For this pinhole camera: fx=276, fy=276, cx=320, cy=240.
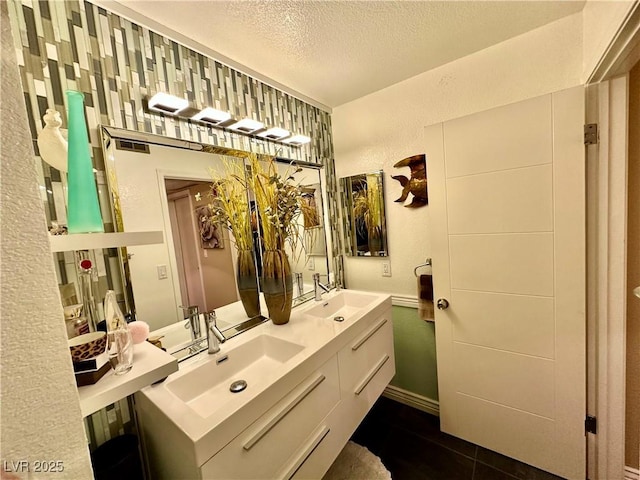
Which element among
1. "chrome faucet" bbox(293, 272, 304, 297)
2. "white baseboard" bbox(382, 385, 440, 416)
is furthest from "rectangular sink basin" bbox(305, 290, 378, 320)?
"white baseboard" bbox(382, 385, 440, 416)

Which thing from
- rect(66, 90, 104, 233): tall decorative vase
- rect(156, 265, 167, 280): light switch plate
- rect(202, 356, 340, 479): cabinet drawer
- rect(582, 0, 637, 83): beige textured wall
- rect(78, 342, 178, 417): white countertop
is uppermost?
rect(582, 0, 637, 83): beige textured wall

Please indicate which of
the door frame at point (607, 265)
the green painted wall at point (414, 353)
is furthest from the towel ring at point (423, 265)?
the door frame at point (607, 265)

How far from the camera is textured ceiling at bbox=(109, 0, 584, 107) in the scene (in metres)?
1.20

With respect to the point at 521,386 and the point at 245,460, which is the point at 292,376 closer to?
the point at 245,460

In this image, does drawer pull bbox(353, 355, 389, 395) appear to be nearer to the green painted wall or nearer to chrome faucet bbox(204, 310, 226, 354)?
the green painted wall

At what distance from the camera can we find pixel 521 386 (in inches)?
60.7

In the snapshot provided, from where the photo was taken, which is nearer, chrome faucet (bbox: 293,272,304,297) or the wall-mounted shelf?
the wall-mounted shelf

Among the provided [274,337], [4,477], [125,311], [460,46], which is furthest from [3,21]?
[460,46]

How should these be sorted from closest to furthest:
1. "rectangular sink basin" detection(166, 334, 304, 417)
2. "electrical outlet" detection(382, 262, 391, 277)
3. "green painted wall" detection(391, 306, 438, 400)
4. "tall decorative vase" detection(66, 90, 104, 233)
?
"tall decorative vase" detection(66, 90, 104, 233)
"rectangular sink basin" detection(166, 334, 304, 417)
"green painted wall" detection(391, 306, 438, 400)
"electrical outlet" detection(382, 262, 391, 277)

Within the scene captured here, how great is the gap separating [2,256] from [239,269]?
4.16ft

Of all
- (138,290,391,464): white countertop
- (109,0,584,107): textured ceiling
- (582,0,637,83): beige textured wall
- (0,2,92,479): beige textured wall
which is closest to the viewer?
(0,2,92,479): beige textured wall

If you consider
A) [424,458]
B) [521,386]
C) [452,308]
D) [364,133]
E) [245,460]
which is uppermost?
[364,133]

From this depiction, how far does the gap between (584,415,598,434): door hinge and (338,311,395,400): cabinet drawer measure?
976 millimetres

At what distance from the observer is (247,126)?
159 cm
